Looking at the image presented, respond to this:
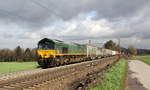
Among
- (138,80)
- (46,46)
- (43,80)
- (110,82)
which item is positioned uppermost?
(46,46)

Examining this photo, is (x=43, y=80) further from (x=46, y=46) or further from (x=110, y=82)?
(x=46, y=46)

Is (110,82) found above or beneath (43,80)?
beneath

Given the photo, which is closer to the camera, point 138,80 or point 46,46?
point 46,46

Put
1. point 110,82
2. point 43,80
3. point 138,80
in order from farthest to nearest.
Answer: point 138,80 < point 110,82 < point 43,80

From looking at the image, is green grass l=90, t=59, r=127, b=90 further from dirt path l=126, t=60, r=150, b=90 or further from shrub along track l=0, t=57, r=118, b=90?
shrub along track l=0, t=57, r=118, b=90

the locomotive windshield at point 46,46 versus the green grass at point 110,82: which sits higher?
the locomotive windshield at point 46,46

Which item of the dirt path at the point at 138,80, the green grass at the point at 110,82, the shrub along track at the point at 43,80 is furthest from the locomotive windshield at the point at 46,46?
the dirt path at the point at 138,80

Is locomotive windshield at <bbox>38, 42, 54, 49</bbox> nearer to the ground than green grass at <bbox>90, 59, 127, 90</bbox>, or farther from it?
farther from it

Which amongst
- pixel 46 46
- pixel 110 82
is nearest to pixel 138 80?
pixel 110 82

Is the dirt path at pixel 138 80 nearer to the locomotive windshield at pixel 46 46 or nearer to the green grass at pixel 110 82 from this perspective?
the green grass at pixel 110 82

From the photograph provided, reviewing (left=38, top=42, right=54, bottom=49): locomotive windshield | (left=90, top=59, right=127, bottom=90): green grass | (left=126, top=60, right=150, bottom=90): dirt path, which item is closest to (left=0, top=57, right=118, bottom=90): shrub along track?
(left=90, top=59, right=127, bottom=90): green grass

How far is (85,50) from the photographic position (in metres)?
35.3

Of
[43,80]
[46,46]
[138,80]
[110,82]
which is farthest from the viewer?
[138,80]

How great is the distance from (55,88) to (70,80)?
308 centimetres
